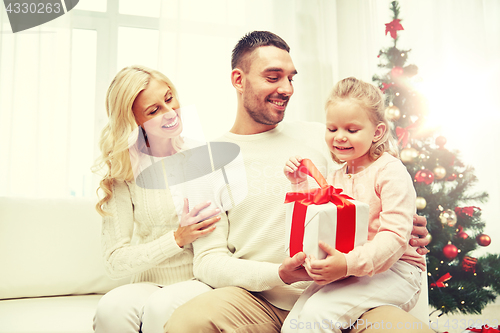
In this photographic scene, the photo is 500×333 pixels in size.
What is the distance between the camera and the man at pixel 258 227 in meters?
1.08

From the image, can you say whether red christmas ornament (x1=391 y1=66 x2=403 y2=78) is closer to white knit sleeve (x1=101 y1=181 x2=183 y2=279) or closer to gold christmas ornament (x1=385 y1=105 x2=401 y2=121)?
gold christmas ornament (x1=385 y1=105 x2=401 y2=121)

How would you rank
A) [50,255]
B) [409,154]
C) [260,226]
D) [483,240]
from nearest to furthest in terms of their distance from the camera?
[260,226]
[50,255]
[409,154]
[483,240]

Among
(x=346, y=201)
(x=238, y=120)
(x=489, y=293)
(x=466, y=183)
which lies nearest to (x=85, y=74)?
(x=238, y=120)

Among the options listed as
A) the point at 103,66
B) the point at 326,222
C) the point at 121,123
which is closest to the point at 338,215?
the point at 326,222

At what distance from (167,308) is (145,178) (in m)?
0.58

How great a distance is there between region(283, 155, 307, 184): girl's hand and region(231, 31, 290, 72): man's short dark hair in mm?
560

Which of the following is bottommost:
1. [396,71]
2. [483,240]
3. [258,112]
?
[483,240]

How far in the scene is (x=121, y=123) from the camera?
156 centimetres

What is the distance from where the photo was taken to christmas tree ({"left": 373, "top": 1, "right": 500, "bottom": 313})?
243cm

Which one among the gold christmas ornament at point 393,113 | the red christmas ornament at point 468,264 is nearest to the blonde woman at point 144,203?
the gold christmas ornament at point 393,113

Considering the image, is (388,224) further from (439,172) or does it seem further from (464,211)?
(464,211)

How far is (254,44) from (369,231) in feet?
2.88

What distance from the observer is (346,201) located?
97 cm

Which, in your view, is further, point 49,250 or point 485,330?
point 49,250
